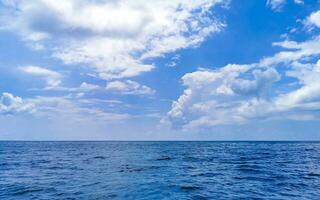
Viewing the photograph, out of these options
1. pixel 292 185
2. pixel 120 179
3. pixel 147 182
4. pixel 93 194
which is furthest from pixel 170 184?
pixel 292 185

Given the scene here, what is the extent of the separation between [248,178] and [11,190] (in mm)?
22334

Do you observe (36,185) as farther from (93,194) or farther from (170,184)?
(170,184)

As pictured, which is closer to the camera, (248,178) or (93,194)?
(93,194)

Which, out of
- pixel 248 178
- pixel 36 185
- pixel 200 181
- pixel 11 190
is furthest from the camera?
pixel 248 178

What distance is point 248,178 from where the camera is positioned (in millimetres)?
31703

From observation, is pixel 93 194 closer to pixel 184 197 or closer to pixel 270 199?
pixel 184 197

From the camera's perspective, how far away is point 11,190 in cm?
2497

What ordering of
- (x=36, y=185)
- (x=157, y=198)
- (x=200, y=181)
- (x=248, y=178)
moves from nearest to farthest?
(x=157, y=198) → (x=36, y=185) → (x=200, y=181) → (x=248, y=178)

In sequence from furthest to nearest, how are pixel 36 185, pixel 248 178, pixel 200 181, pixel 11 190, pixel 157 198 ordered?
pixel 248 178 < pixel 200 181 < pixel 36 185 < pixel 11 190 < pixel 157 198

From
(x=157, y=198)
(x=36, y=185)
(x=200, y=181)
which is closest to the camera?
(x=157, y=198)

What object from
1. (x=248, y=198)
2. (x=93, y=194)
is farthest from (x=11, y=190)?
(x=248, y=198)

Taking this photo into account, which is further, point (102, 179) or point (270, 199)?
point (102, 179)

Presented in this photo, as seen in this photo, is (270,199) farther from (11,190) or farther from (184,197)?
(11,190)

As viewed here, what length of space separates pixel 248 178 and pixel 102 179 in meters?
14.9
